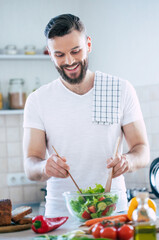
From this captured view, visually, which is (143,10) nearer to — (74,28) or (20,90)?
(20,90)

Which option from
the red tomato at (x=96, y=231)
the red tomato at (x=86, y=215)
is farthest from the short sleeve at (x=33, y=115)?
the red tomato at (x=96, y=231)

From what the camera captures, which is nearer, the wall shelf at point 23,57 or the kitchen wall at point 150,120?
the kitchen wall at point 150,120

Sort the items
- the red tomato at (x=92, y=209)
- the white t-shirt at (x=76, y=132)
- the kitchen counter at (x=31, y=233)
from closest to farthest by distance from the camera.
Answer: the kitchen counter at (x=31, y=233) < the red tomato at (x=92, y=209) < the white t-shirt at (x=76, y=132)

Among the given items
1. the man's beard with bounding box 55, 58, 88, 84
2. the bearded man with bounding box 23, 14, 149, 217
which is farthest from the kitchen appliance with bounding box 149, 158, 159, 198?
the man's beard with bounding box 55, 58, 88, 84

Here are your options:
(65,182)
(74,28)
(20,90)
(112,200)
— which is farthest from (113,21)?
(112,200)

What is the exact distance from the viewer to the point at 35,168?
1.93 m

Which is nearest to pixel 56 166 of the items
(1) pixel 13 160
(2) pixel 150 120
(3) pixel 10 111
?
(2) pixel 150 120

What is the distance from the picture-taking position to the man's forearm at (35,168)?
6.23ft

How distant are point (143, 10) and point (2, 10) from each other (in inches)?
45.6

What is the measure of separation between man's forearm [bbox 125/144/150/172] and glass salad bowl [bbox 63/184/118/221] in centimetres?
27

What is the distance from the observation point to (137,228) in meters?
1.12

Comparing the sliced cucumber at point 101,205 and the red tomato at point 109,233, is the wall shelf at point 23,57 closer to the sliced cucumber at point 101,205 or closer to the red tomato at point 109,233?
the sliced cucumber at point 101,205

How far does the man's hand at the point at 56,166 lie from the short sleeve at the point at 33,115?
14.9 inches

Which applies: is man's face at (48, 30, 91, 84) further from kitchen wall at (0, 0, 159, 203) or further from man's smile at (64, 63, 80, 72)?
kitchen wall at (0, 0, 159, 203)
